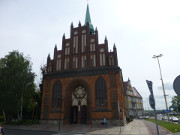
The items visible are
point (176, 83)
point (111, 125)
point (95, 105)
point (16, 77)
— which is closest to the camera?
point (176, 83)

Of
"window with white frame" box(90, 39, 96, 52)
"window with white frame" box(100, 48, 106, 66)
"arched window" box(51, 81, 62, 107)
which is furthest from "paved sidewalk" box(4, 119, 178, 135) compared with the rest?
"window with white frame" box(90, 39, 96, 52)

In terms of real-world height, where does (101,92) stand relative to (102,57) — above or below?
below

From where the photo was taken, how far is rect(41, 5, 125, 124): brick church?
2279cm

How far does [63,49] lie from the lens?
2800 cm

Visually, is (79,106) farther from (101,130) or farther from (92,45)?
(92,45)

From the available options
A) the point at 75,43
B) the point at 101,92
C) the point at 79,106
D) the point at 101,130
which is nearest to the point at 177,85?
the point at 101,130

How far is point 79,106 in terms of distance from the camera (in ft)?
83.3

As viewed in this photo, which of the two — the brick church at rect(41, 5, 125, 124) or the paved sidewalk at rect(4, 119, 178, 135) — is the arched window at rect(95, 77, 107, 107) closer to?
the brick church at rect(41, 5, 125, 124)

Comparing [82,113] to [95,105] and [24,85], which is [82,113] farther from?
[24,85]

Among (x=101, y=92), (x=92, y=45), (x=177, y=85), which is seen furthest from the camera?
(x=92, y=45)

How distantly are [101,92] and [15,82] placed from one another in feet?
56.9

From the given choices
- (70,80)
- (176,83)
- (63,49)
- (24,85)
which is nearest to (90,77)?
(70,80)

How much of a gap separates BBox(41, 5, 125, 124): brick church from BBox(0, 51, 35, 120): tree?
4520 mm

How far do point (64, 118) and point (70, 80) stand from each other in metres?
7.13
